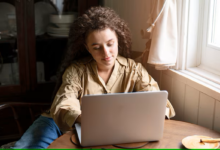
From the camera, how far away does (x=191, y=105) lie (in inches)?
63.9

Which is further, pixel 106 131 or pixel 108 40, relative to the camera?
pixel 108 40

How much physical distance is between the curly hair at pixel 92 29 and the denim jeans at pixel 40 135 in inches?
11.5

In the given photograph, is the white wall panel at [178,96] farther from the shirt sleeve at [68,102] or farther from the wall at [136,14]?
the shirt sleeve at [68,102]

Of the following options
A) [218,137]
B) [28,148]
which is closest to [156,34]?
[218,137]

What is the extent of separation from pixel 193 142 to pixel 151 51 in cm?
68

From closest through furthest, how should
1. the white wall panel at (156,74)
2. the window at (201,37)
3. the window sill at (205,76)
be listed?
the window sill at (205,76), the window at (201,37), the white wall panel at (156,74)

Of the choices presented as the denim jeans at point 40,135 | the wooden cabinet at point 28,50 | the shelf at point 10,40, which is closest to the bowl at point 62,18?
the wooden cabinet at point 28,50

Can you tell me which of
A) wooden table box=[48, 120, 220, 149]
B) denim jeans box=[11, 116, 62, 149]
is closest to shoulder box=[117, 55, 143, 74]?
wooden table box=[48, 120, 220, 149]

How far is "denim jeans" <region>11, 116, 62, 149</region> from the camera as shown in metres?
1.53

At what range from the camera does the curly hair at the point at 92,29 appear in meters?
1.64

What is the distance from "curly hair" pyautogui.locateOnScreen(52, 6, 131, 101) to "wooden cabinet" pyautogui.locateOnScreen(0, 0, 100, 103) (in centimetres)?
69

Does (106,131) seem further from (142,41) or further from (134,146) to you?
(142,41)

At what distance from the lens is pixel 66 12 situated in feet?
8.03

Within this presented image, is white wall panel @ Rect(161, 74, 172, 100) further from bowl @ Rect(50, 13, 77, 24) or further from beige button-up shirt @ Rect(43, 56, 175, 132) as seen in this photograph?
bowl @ Rect(50, 13, 77, 24)
